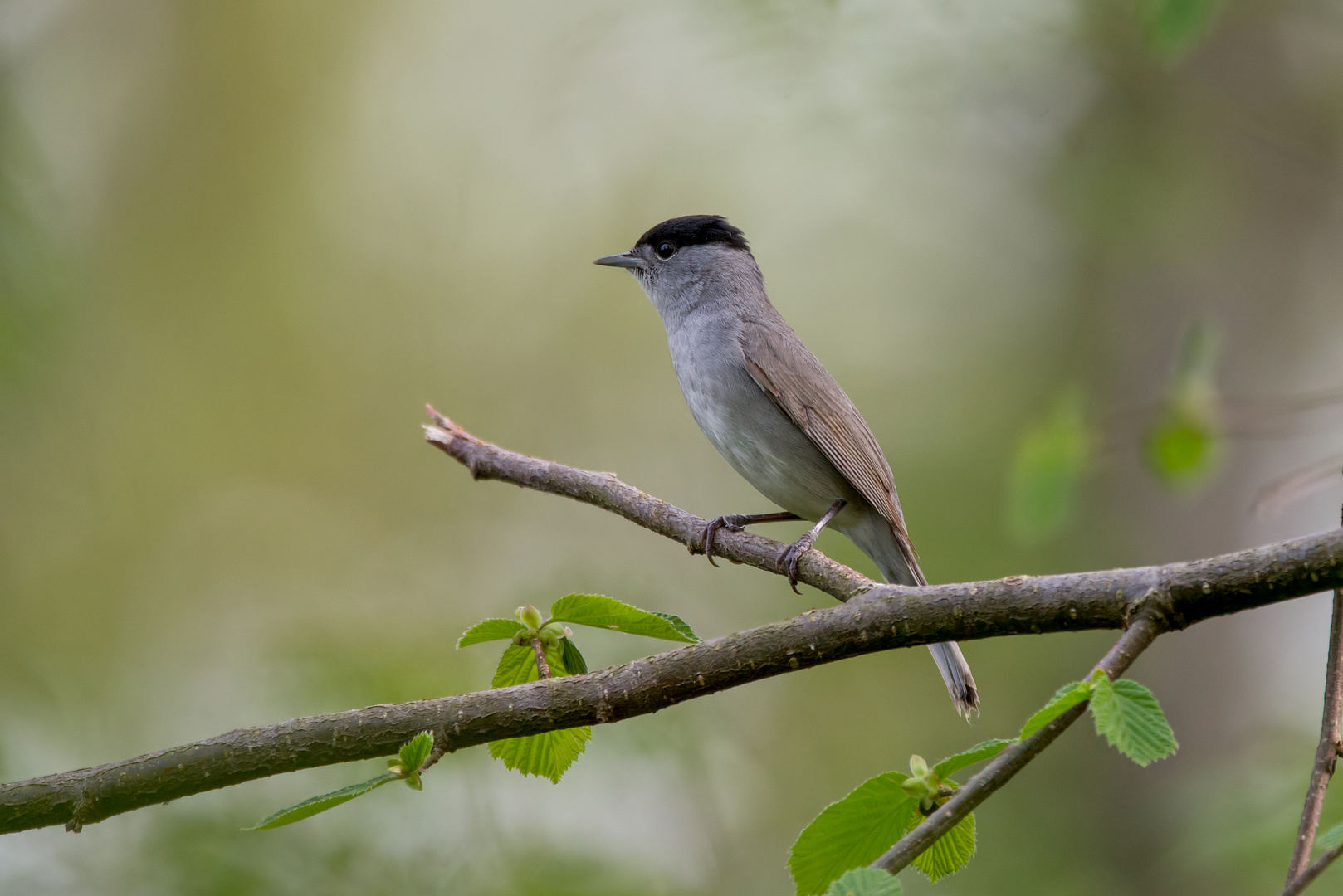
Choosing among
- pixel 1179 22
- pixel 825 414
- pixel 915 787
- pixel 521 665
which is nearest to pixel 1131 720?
pixel 915 787

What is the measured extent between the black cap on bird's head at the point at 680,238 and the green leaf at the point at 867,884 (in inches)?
193

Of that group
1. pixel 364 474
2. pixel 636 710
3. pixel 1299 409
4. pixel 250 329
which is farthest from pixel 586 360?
pixel 636 710

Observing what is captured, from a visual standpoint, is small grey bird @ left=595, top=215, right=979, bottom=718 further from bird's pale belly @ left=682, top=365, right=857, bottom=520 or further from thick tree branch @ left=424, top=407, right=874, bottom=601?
thick tree branch @ left=424, top=407, right=874, bottom=601

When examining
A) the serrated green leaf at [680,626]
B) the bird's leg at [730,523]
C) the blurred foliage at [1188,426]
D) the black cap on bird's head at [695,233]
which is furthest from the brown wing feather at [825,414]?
the serrated green leaf at [680,626]

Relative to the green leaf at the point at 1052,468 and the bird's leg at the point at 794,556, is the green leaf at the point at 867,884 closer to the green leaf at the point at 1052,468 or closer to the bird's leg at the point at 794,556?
the bird's leg at the point at 794,556

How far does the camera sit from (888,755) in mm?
10852

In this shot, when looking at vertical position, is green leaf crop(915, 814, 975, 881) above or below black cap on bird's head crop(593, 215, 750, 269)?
below

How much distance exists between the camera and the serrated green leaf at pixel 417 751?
5.99ft

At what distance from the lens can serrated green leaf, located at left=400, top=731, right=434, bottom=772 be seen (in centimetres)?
183

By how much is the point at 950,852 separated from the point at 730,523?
232cm

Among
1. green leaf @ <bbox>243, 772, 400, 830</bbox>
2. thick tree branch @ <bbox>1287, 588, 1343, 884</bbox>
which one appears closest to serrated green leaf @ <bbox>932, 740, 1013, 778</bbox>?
thick tree branch @ <bbox>1287, 588, 1343, 884</bbox>

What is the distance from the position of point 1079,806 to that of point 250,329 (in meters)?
10.1

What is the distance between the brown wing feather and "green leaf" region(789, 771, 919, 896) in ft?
9.22

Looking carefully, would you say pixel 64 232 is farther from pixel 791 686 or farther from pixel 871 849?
pixel 791 686
